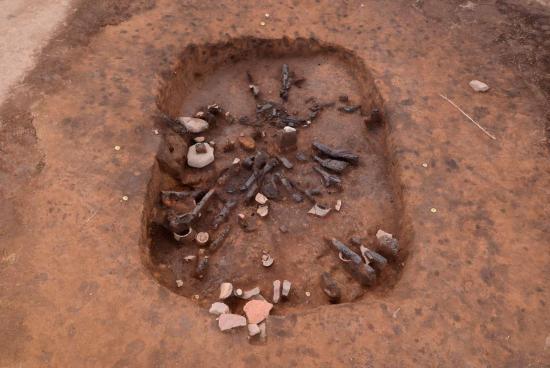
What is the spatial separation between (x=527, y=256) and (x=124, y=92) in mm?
5498

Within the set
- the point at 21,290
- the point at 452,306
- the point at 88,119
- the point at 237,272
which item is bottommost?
the point at 237,272

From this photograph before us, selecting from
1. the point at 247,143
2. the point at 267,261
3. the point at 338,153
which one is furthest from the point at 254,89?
the point at 267,261

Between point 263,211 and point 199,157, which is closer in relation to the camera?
point 263,211

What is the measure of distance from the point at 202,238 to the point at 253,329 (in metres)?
1.59

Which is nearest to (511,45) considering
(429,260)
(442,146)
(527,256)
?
(442,146)

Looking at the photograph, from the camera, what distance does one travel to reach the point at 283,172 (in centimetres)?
622

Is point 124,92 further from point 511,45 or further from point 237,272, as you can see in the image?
point 511,45

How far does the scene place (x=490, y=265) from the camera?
4.68m

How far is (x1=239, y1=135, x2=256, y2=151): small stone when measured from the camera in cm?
637

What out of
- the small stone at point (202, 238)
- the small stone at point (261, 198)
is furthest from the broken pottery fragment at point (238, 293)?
the small stone at point (261, 198)

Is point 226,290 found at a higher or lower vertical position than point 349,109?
lower

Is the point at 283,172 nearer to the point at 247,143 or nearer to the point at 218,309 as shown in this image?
the point at 247,143

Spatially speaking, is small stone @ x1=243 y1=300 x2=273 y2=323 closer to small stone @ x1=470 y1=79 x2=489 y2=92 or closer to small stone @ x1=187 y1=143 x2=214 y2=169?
small stone @ x1=187 y1=143 x2=214 y2=169

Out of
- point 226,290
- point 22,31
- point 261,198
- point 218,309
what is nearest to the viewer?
point 218,309
